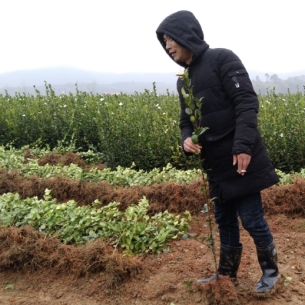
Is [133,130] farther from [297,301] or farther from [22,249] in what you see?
[297,301]

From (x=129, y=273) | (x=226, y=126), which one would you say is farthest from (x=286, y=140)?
(x=226, y=126)

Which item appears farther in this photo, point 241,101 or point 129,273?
point 129,273

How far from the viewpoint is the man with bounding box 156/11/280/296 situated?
7.35 feet

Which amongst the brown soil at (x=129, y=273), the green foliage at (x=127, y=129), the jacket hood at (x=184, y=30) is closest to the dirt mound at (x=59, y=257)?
the brown soil at (x=129, y=273)

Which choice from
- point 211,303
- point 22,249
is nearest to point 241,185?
point 211,303

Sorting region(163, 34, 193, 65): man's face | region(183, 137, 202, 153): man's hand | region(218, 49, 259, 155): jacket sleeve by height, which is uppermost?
region(163, 34, 193, 65): man's face

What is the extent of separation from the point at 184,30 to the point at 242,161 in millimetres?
832

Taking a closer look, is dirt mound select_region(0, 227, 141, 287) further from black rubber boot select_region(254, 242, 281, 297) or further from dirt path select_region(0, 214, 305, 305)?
black rubber boot select_region(254, 242, 281, 297)

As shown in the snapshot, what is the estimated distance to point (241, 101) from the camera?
223 cm

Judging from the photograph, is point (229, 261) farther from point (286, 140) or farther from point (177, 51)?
point (286, 140)

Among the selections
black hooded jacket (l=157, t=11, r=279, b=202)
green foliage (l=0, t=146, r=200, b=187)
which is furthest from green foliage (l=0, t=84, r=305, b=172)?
black hooded jacket (l=157, t=11, r=279, b=202)

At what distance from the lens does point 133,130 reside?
657cm

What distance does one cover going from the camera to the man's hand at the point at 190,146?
2383 millimetres

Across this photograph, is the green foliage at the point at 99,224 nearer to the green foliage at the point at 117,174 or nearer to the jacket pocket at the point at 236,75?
the green foliage at the point at 117,174
